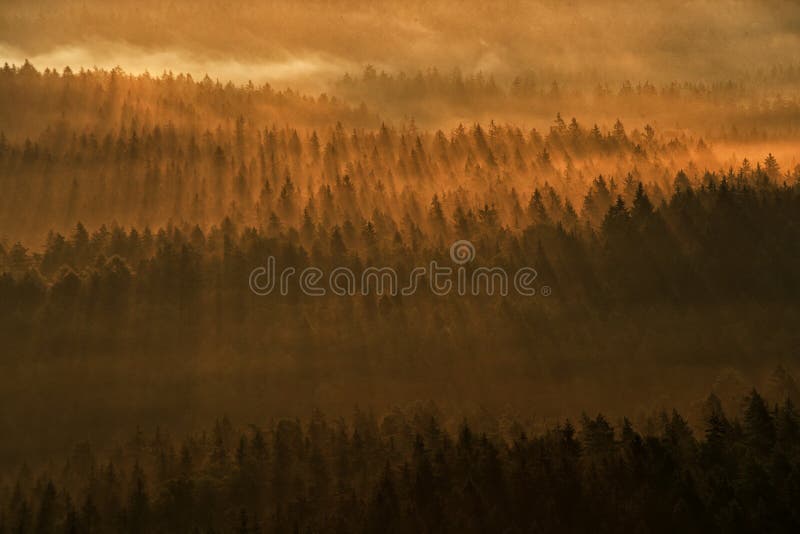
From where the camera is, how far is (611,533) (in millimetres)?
188250

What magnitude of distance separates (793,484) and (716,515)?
14.2 m

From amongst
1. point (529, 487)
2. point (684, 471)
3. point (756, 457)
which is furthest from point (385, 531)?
point (756, 457)

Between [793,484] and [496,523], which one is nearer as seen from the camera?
[793,484]

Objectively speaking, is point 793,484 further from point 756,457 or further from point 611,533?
point 611,533

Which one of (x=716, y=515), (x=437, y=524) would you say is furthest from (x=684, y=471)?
(x=437, y=524)

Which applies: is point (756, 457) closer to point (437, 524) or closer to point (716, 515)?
point (716, 515)

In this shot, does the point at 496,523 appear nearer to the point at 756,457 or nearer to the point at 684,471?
A: the point at 684,471

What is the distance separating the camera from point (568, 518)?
191625 mm

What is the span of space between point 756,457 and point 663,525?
912 inches

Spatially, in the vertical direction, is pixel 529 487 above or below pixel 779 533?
above

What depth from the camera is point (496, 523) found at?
646 feet

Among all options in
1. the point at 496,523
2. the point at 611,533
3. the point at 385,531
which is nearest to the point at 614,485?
the point at 611,533

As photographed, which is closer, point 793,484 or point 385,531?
point 793,484

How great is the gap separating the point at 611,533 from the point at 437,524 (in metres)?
32.3
